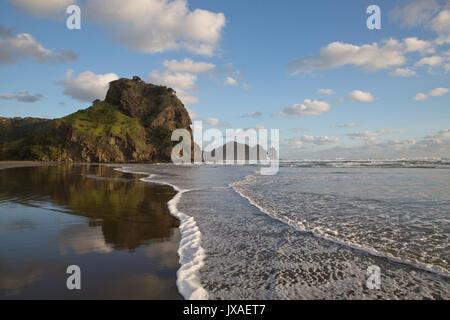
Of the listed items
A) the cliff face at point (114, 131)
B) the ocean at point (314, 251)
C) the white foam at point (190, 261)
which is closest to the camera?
the white foam at point (190, 261)

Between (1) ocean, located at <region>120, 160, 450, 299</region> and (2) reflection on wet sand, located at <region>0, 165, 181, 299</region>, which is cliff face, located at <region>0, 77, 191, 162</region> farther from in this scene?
(1) ocean, located at <region>120, 160, 450, 299</region>

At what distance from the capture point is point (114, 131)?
95.1 m

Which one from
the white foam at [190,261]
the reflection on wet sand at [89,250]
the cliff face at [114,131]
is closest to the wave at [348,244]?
the white foam at [190,261]

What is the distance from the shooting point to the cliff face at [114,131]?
82000 millimetres

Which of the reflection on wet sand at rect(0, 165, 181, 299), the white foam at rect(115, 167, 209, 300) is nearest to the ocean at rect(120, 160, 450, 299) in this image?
the white foam at rect(115, 167, 209, 300)

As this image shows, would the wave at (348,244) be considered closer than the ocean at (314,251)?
No

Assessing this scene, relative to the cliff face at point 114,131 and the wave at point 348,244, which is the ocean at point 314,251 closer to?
the wave at point 348,244

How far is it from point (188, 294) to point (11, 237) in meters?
5.05

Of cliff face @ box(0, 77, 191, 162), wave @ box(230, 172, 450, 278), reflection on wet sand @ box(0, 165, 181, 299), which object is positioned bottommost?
wave @ box(230, 172, 450, 278)

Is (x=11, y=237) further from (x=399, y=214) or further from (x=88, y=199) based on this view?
(x=399, y=214)

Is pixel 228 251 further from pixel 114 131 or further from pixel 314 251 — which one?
pixel 114 131

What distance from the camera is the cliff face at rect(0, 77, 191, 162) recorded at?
82000 millimetres
